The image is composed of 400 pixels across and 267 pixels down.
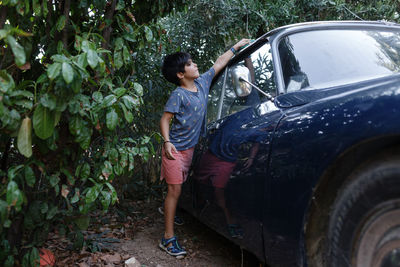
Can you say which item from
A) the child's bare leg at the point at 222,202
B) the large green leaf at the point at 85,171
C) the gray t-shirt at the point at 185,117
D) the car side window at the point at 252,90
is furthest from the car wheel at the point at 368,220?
the gray t-shirt at the point at 185,117

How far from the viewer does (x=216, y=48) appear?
Answer: 4.75 metres

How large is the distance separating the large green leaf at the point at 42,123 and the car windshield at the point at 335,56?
1.28 metres

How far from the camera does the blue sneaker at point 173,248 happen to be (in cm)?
280

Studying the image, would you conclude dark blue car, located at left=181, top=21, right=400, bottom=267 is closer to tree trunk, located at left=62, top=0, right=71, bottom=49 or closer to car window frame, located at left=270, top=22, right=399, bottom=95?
car window frame, located at left=270, top=22, right=399, bottom=95

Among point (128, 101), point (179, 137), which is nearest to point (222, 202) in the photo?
point (179, 137)

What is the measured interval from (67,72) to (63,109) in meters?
0.20

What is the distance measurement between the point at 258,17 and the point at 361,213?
3.73 metres

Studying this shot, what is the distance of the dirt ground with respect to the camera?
264 cm

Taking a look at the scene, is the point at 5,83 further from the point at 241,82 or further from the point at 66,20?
the point at 241,82

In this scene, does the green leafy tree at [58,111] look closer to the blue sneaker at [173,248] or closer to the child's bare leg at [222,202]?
Result: the child's bare leg at [222,202]

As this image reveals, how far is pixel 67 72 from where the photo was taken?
1.47 metres

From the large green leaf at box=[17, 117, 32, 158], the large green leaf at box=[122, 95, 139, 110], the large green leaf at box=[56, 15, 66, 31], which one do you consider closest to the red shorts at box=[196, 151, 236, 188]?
the large green leaf at box=[122, 95, 139, 110]

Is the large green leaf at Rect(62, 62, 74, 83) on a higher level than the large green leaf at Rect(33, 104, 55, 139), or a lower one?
higher

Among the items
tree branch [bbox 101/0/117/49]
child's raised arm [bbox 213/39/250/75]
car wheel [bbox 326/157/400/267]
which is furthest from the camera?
child's raised arm [bbox 213/39/250/75]
